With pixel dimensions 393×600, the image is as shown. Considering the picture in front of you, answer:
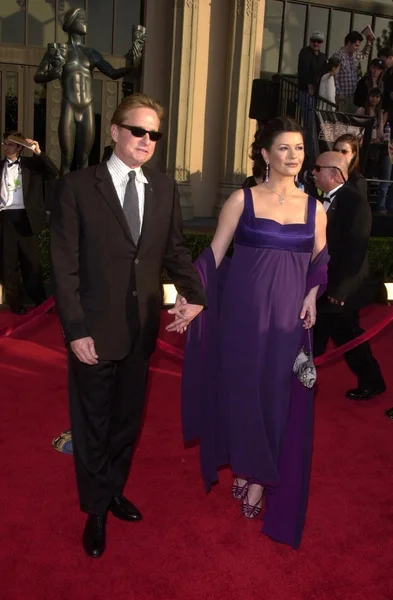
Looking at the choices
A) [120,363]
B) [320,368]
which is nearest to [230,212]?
[120,363]

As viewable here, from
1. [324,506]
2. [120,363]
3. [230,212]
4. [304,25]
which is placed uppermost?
[304,25]

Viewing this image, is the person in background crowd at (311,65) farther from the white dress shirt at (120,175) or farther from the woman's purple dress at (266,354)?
the white dress shirt at (120,175)

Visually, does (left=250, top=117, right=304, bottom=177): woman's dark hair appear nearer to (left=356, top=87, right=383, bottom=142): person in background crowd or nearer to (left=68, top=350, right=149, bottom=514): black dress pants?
(left=68, top=350, right=149, bottom=514): black dress pants

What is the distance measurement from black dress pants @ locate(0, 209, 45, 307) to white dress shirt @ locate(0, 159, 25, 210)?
0.08 meters

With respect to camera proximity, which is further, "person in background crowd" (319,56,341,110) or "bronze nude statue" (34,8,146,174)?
"person in background crowd" (319,56,341,110)

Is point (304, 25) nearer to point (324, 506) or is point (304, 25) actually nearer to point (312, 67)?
point (312, 67)

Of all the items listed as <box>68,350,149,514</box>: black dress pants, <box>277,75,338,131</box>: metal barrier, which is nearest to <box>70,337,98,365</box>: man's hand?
<box>68,350,149,514</box>: black dress pants

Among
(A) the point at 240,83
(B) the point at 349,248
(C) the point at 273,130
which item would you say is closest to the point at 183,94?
(A) the point at 240,83

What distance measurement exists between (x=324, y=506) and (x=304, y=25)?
1302 cm

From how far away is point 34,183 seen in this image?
7.46m

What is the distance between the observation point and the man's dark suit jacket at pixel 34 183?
738cm

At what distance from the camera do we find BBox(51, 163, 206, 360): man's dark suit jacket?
287 cm

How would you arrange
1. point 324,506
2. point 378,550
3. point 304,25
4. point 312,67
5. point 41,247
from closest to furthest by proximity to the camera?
point 378,550, point 324,506, point 41,247, point 312,67, point 304,25

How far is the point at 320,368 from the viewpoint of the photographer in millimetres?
6312
